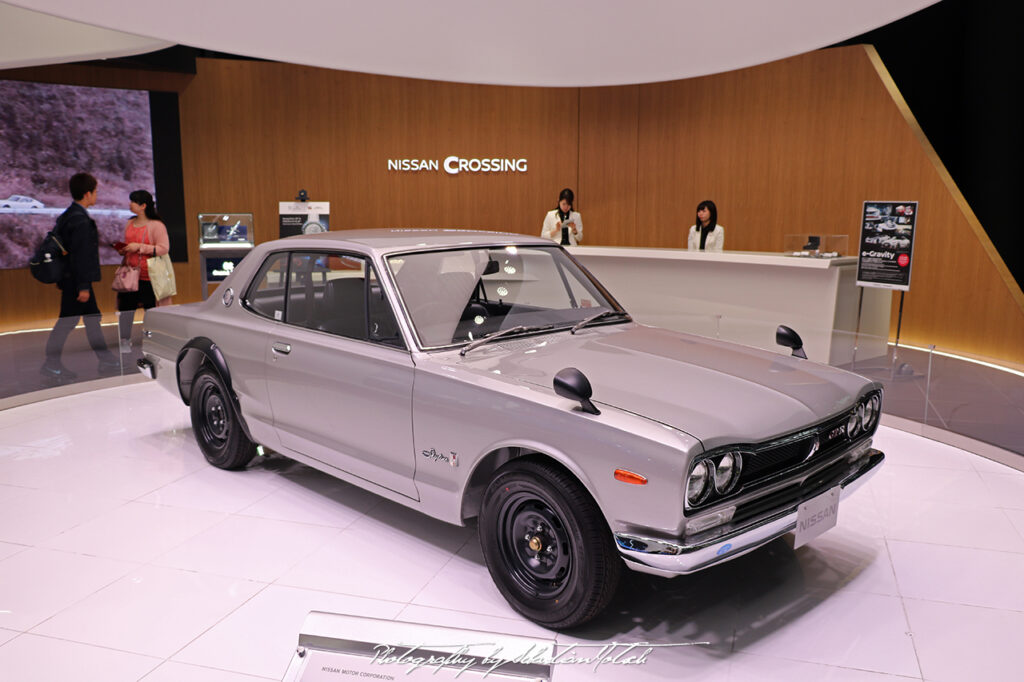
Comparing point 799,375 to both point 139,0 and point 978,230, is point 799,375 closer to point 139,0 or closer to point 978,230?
point 139,0

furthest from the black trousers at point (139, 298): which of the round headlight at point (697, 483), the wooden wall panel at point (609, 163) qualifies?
the wooden wall panel at point (609, 163)

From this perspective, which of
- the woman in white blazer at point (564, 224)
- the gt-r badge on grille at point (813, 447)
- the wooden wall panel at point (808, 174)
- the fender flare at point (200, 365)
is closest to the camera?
the gt-r badge on grille at point (813, 447)

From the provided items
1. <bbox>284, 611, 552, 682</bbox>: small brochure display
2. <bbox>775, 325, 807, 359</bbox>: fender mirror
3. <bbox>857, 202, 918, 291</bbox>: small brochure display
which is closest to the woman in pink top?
<bbox>775, 325, 807, 359</bbox>: fender mirror

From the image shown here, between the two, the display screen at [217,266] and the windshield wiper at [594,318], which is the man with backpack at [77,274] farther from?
the windshield wiper at [594,318]

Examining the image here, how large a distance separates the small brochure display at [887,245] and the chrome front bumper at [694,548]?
4.89 metres

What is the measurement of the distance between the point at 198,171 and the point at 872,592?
1045 cm

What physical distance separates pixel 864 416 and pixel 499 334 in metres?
1.65

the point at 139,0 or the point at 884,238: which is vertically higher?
the point at 139,0

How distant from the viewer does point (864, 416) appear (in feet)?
10.5

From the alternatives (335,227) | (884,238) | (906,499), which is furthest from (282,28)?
(906,499)

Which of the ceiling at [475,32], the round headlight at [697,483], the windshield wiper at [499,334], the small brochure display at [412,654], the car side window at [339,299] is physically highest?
the ceiling at [475,32]

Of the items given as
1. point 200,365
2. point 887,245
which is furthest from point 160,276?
point 887,245

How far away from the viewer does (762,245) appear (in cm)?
1021

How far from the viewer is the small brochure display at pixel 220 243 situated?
9.62 meters
